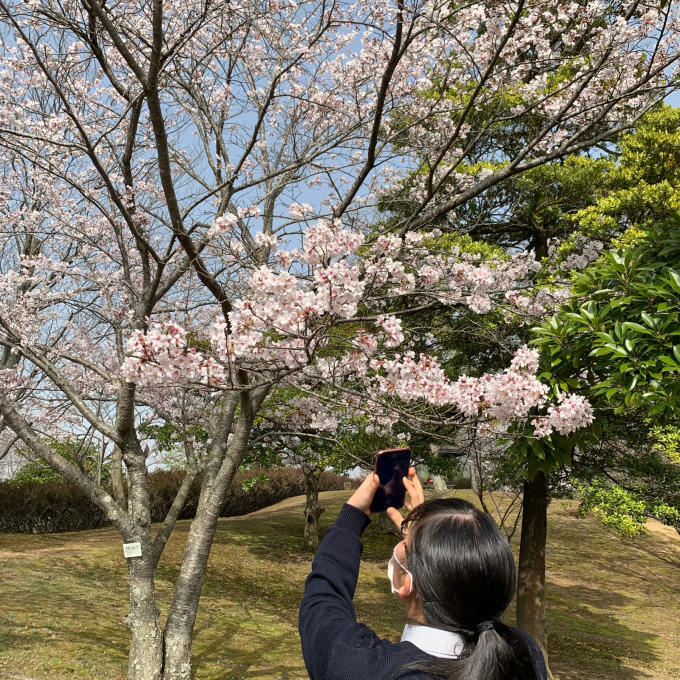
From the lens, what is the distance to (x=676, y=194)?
24.4 feet

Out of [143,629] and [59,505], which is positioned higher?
[59,505]

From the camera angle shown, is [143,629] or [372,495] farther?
[143,629]

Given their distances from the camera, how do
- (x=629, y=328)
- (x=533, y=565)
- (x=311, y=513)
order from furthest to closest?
(x=311, y=513)
(x=533, y=565)
(x=629, y=328)

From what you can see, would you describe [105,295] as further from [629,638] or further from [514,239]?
[629,638]

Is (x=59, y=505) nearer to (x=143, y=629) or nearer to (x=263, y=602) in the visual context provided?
(x=263, y=602)

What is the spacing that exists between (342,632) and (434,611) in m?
0.18

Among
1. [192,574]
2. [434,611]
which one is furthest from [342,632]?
[192,574]

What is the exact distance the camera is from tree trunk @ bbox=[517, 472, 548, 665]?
326 inches

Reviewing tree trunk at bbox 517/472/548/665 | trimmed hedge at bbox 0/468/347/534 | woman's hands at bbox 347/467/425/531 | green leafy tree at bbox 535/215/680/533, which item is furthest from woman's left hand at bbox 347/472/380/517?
trimmed hedge at bbox 0/468/347/534

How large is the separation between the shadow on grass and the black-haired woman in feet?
30.6

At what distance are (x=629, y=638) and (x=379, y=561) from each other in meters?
5.69

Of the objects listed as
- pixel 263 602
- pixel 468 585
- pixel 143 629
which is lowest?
pixel 263 602

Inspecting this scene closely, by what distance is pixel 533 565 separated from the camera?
855 centimetres

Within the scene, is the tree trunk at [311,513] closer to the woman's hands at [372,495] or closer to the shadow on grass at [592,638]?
the shadow on grass at [592,638]
